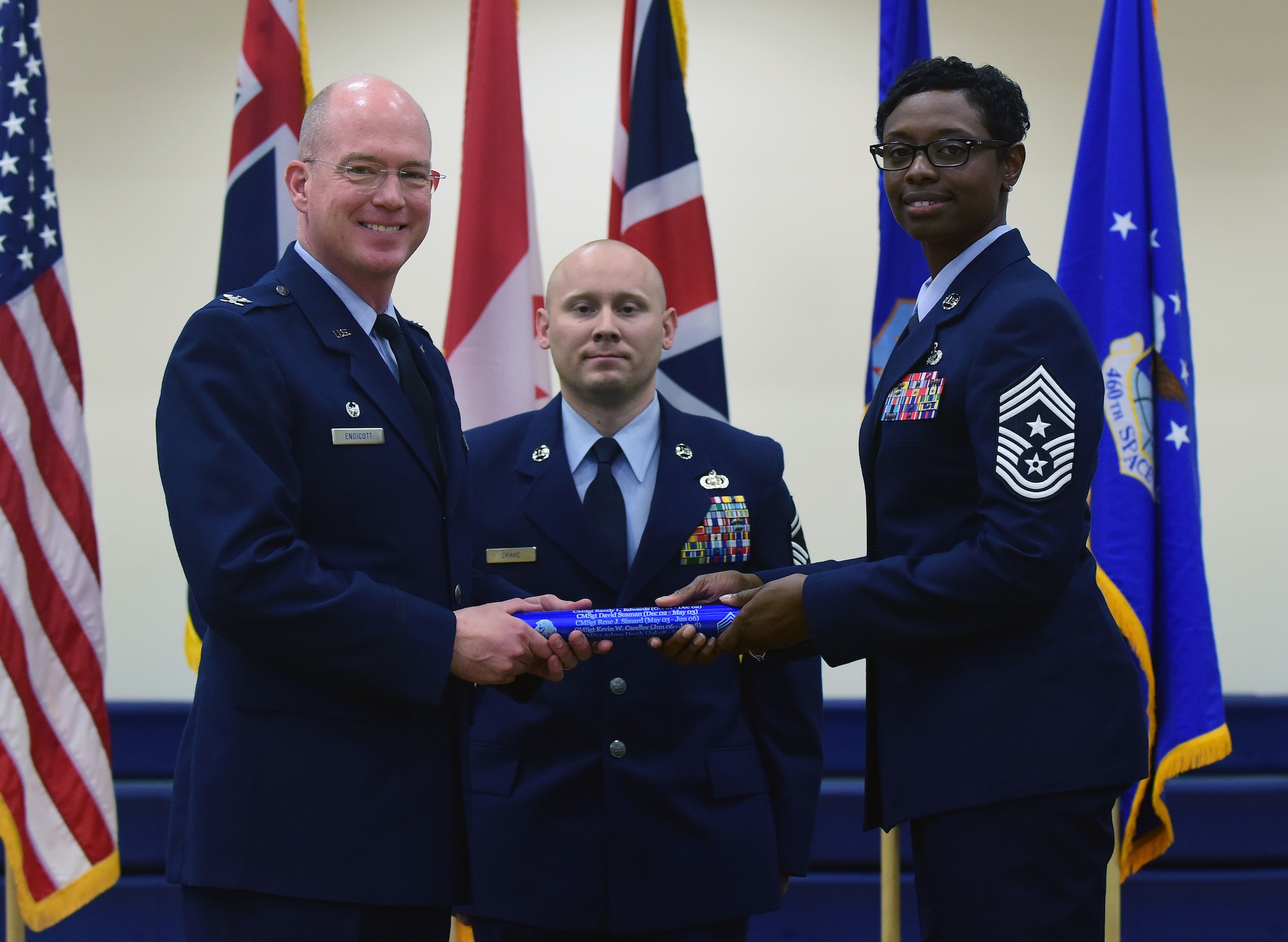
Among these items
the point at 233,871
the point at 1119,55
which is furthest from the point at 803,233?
the point at 233,871

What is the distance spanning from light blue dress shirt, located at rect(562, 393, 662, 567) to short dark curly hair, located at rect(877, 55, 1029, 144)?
2.33 ft

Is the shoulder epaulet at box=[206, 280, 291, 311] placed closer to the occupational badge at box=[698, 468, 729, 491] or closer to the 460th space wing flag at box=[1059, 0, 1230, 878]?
the occupational badge at box=[698, 468, 729, 491]

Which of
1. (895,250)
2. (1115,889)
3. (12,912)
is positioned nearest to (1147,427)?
(895,250)

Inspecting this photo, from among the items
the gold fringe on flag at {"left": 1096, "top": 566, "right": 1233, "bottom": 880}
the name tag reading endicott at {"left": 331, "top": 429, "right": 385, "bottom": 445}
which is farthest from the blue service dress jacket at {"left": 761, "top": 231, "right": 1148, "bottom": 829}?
the gold fringe on flag at {"left": 1096, "top": 566, "right": 1233, "bottom": 880}

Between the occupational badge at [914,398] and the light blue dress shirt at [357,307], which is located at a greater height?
the light blue dress shirt at [357,307]

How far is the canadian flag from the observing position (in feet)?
9.26

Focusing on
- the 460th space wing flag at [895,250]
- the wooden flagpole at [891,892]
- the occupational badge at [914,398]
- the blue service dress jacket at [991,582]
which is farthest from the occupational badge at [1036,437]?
the wooden flagpole at [891,892]

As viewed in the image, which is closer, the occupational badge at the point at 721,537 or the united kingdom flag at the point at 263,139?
the occupational badge at the point at 721,537

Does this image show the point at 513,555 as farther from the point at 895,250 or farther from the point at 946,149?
the point at 895,250

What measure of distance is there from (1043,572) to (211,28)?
3472 millimetres

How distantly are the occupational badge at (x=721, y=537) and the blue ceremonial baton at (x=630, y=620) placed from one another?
0.22 m

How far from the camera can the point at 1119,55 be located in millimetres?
2736

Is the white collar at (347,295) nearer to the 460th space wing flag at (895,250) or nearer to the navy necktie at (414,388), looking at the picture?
the navy necktie at (414,388)

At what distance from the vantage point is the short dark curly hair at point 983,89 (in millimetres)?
1600
